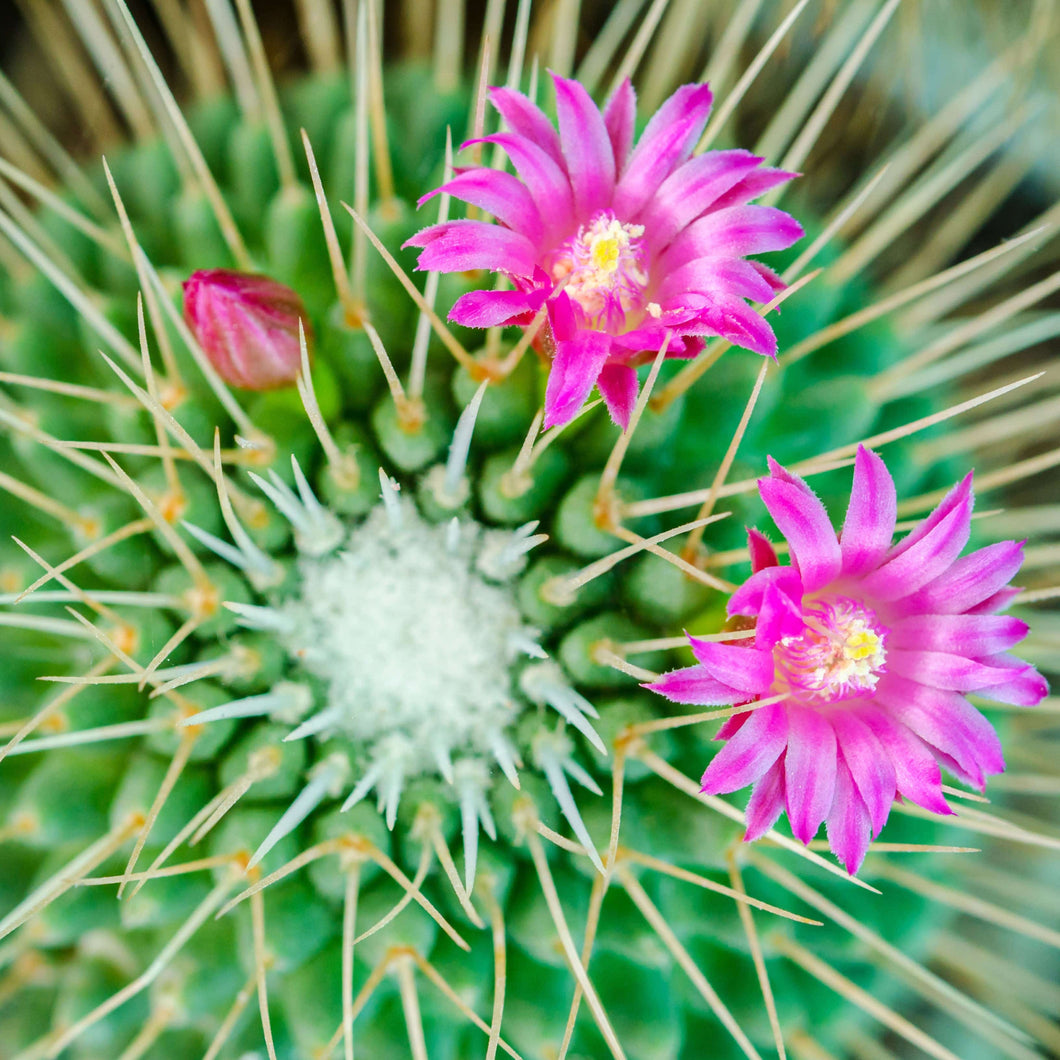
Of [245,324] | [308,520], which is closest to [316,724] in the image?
[308,520]

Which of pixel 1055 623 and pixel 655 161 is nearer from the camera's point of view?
pixel 655 161

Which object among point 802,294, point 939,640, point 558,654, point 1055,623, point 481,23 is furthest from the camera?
point 481,23

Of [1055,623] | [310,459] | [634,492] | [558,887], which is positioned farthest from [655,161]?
[1055,623]

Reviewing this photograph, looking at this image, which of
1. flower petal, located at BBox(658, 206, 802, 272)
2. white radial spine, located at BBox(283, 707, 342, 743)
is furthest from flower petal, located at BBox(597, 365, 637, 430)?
white radial spine, located at BBox(283, 707, 342, 743)

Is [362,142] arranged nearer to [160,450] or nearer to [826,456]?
[160,450]

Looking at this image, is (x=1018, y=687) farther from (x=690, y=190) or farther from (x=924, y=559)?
(x=690, y=190)

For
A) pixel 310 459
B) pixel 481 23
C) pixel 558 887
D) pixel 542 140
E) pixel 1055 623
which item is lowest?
pixel 558 887

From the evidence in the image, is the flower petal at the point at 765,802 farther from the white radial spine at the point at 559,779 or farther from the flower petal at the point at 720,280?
the flower petal at the point at 720,280
